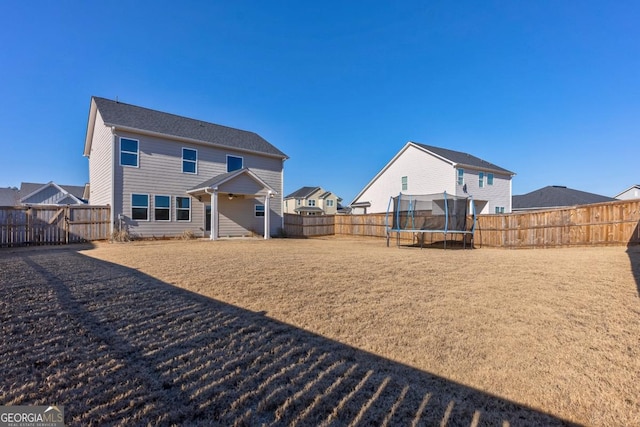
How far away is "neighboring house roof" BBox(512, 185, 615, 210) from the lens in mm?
26281

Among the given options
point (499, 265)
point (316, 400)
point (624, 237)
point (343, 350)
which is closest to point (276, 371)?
point (316, 400)

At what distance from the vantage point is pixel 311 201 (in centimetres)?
5131

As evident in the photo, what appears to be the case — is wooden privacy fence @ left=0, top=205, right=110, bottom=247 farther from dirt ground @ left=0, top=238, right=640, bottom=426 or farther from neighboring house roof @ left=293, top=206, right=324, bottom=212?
neighboring house roof @ left=293, top=206, right=324, bottom=212

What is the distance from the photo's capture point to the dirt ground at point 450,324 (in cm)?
202

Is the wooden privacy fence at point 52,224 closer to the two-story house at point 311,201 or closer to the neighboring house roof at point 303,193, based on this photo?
the two-story house at point 311,201

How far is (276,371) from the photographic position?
2.39 meters

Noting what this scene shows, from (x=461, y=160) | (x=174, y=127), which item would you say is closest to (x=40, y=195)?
(x=174, y=127)

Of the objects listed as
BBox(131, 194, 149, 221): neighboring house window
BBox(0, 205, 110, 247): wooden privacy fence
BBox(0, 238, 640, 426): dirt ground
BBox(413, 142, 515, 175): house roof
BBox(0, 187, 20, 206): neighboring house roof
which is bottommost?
BBox(0, 238, 640, 426): dirt ground

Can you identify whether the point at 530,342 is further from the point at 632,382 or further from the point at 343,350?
the point at 343,350

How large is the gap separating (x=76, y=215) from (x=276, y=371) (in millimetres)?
14405

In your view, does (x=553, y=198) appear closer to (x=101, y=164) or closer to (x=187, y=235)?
(x=187, y=235)

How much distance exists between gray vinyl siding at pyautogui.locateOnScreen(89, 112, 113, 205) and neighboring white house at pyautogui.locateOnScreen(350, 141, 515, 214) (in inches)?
787

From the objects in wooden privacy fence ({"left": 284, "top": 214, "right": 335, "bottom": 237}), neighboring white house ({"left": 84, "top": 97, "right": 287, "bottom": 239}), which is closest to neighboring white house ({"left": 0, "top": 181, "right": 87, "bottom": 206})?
neighboring white house ({"left": 84, "top": 97, "right": 287, "bottom": 239})

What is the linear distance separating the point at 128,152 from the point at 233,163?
199 inches
